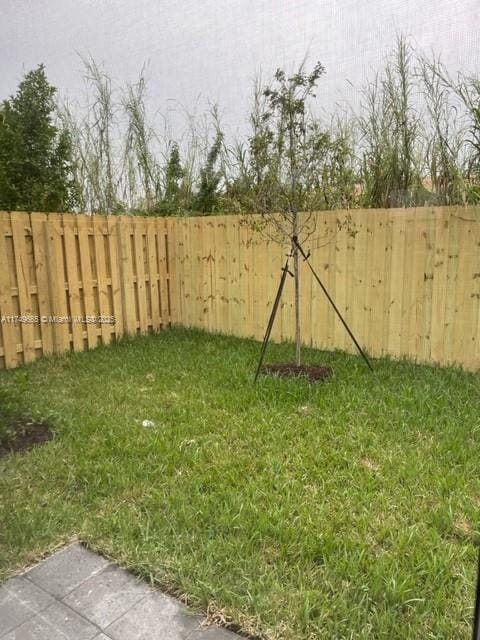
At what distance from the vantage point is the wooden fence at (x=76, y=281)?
4.12 metres

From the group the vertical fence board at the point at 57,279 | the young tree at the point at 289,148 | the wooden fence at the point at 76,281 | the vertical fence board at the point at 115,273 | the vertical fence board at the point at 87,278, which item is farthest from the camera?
the vertical fence board at the point at 115,273

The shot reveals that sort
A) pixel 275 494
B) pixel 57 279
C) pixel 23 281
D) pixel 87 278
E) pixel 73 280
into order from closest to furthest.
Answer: pixel 275 494 → pixel 23 281 → pixel 57 279 → pixel 73 280 → pixel 87 278

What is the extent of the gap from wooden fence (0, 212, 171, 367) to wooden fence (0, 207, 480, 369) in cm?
1

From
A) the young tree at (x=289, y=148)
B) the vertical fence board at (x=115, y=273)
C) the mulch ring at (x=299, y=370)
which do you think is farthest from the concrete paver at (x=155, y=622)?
the vertical fence board at (x=115, y=273)

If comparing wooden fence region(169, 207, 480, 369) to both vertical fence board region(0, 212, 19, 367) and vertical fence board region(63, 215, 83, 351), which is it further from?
vertical fence board region(0, 212, 19, 367)

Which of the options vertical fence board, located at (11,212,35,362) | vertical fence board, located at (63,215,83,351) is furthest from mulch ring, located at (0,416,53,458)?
vertical fence board, located at (63,215,83,351)

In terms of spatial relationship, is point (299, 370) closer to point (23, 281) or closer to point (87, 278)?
point (87, 278)

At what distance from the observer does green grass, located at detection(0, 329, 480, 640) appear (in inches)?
56.5

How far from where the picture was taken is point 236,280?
200 inches

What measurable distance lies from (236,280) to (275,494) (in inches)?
131

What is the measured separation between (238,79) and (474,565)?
4969 millimetres

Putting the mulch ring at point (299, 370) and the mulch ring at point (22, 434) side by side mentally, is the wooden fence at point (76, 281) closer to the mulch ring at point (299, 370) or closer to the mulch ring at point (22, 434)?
the mulch ring at point (22, 434)

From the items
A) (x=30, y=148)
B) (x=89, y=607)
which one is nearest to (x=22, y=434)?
(x=89, y=607)

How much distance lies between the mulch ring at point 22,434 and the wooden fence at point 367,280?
269cm
